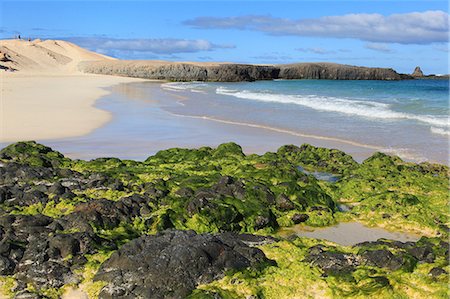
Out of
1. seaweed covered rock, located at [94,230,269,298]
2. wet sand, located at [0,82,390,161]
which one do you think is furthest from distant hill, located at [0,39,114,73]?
seaweed covered rock, located at [94,230,269,298]

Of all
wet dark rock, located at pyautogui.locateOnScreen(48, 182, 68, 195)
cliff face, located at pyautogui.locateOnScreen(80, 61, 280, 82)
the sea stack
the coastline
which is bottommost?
wet dark rock, located at pyautogui.locateOnScreen(48, 182, 68, 195)

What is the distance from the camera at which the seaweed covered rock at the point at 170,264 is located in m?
4.53

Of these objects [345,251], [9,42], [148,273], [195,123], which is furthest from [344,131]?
[9,42]

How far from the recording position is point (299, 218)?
704 centimetres

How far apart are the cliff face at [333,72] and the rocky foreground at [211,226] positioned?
243 ft

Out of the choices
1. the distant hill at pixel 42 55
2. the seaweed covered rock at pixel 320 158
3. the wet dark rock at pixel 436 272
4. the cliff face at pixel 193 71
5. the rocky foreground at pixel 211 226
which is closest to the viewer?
the rocky foreground at pixel 211 226

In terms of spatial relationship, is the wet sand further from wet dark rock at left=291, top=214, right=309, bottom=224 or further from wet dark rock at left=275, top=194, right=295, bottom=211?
wet dark rock at left=291, top=214, right=309, bottom=224

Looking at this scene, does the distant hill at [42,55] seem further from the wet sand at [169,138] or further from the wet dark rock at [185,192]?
the wet dark rock at [185,192]

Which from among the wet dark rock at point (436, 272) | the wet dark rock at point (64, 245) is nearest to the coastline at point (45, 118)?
the wet dark rock at point (64, 245)

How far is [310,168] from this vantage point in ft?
33.1

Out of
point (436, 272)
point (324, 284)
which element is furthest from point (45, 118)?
point (436, 272)

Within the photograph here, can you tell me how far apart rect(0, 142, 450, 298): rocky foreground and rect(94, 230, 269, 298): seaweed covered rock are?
1cm

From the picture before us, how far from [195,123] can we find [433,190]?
33.9ft

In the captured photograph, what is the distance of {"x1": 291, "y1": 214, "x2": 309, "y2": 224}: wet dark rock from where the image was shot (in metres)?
7.02
